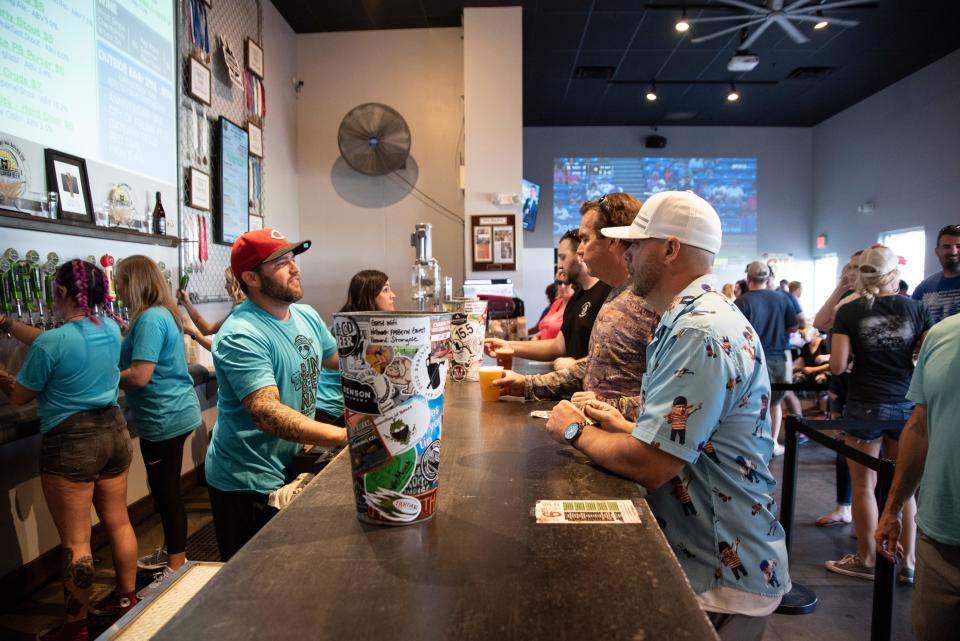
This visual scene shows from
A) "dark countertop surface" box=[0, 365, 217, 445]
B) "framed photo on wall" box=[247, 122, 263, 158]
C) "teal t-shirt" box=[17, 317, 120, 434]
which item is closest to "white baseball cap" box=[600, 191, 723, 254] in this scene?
"teal t-shirt" box=[17, 317, 120, 434]

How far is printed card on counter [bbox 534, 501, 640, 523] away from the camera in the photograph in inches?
34.8

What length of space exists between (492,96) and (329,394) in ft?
13.2

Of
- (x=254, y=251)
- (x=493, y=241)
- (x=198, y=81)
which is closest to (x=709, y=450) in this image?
(x=254, y=251)

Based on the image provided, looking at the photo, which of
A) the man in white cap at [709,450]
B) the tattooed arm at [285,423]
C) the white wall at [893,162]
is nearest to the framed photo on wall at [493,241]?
the tattooed arm at [285,423]

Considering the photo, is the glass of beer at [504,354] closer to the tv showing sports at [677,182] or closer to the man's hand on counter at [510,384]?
the man's hand on counter at [510,384]

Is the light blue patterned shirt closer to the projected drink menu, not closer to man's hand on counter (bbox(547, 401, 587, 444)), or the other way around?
man's hand on counter (bbox(547, 401, 587, 444))

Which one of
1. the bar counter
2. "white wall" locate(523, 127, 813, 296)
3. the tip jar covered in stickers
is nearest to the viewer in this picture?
the bar counter

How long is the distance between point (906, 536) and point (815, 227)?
29.9ft

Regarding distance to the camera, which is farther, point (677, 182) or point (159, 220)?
point (677, 182)

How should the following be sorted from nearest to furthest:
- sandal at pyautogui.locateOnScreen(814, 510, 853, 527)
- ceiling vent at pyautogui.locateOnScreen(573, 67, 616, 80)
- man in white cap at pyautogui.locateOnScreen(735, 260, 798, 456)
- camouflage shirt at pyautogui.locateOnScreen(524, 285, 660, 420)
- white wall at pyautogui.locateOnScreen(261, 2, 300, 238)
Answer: camouflage shirt at pyautogui.locateOnScreen(524, 285, 660, 420) < sandal at pyautogui.locateOnScreen(814, 510, 853, 527) < man in white cap at pyautogui.locateOnScreen(735, 260, 798, 456) < white wall at pyautogui.locateOnScreen(261, 2, 300, 238) < ceiling vent at pyautogui.locateOnScreen(573, 67, 616, 80)

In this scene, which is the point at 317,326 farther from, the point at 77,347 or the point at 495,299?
the point at 495,299

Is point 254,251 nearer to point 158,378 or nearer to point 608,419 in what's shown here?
point 608,419

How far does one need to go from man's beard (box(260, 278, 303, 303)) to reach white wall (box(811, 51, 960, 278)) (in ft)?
28.8

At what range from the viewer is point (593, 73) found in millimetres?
8016
